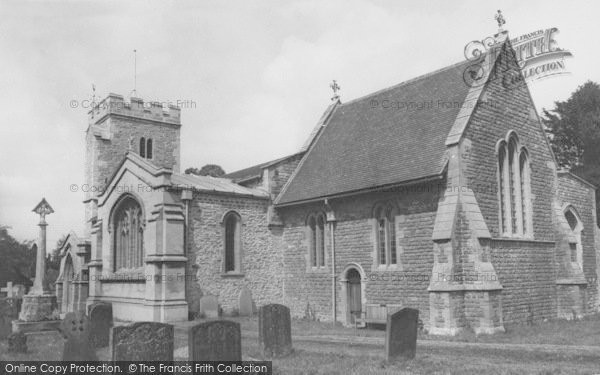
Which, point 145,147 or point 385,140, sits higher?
point 145,147

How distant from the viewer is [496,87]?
2041 cm

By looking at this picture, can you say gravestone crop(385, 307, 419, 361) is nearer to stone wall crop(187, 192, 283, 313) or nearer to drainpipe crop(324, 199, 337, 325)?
drainpipe crop(324, 199, 337, 325)

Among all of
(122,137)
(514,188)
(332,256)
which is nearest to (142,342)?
(332,256)

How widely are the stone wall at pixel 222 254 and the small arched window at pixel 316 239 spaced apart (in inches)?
72.3

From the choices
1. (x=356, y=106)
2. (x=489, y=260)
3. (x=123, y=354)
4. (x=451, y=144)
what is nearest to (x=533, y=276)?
(x=489, y=260)

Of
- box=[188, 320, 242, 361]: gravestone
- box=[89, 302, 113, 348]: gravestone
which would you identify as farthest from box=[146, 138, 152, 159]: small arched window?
box=[188, 320, 242, 361]: gravestone

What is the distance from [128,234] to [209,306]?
5.47m

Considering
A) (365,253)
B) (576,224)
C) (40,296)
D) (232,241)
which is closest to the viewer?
(365,253)

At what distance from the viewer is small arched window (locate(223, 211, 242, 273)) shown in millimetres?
23672

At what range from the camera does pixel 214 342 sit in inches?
397

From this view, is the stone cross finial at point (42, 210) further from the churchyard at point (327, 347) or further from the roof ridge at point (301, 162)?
the roof ridge at point (301, 162)

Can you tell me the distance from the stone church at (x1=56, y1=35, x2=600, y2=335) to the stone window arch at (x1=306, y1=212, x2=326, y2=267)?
5cm

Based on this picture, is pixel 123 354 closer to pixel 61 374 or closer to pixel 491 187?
pixel 61 374

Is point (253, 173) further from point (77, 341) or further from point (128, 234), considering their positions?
point (77, 341)
